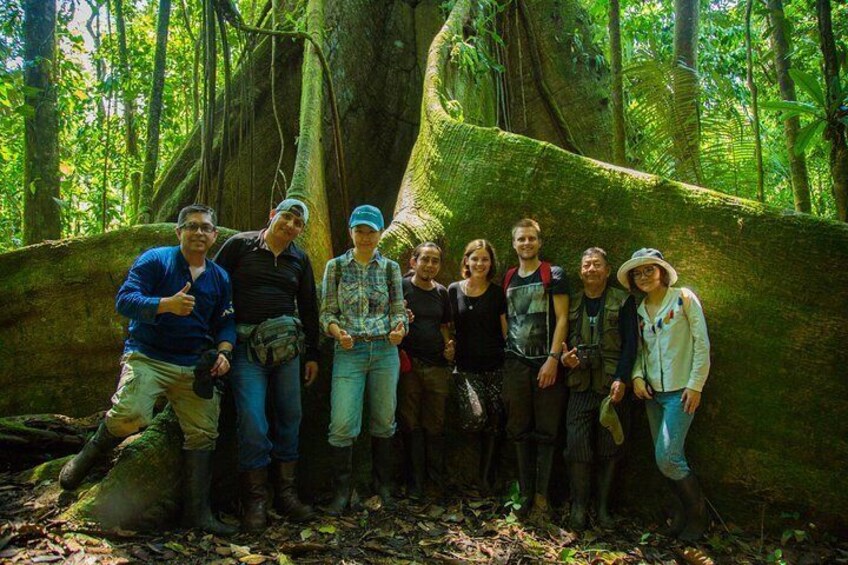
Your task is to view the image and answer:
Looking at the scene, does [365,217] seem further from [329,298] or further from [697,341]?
[697,341]

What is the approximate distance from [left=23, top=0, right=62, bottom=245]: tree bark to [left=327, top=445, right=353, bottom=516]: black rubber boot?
4.16 metres

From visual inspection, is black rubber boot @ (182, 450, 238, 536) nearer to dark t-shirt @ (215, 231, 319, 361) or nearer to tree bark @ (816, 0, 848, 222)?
dark t-shirt @ (215, 231, 319, 361)

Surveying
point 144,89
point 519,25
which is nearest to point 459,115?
point 519,25

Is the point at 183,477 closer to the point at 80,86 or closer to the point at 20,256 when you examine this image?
the point at 20,256

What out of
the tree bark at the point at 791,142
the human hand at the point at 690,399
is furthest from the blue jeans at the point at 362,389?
the tree bark at the point at 791,142

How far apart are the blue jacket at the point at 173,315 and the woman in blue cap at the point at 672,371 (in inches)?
93.2

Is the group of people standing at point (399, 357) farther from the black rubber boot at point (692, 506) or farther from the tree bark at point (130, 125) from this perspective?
the tree bark at point (130, 125)

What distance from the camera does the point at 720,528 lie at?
3.49 m

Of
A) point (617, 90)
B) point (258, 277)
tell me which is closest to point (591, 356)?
point (258, 277)

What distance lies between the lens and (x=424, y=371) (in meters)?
3.83

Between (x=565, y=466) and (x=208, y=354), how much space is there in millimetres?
2325

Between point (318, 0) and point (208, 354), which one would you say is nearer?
point (208, 354)

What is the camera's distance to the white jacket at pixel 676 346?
128 inches

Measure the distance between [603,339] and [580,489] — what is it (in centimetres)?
90
